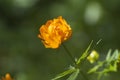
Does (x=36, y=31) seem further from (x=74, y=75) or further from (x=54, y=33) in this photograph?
(x=74, y=75)

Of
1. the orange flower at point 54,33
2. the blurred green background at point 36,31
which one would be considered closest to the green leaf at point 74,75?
the orange flower at point 54,33

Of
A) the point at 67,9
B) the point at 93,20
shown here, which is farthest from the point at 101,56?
the point at 67,9

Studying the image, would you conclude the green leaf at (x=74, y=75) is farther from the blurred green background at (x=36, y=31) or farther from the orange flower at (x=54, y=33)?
the blurred green background at (x=36, y=31)

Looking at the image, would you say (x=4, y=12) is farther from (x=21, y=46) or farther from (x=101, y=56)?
(x=101, y=56)

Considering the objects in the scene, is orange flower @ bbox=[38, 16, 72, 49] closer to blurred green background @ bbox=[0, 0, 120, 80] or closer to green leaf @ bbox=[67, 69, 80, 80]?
green leaf @ bbox=[67, 69, 80, 80]

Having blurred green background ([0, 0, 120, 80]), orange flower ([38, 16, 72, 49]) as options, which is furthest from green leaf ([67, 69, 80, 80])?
blurred green background ([0, 0, 120, 80])

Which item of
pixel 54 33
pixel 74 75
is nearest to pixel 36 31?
pixel 54 33
